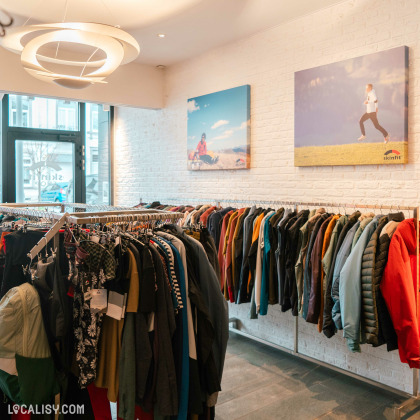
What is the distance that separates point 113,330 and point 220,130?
126 inches

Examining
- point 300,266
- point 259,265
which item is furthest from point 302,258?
point 259,265

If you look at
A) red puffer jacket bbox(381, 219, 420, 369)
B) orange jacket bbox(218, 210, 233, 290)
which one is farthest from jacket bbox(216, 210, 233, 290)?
red puffer jacket bbox(381, 219, 420, 369)

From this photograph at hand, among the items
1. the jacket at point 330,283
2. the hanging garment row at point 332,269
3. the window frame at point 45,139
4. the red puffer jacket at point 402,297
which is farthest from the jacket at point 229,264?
the window frame at point 45,139

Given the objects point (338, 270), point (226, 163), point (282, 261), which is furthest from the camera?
point (226, 163)

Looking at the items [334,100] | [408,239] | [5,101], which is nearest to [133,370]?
[408,239]

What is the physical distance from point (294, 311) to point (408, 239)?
1033 millimetres

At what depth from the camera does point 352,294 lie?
284 centimetres

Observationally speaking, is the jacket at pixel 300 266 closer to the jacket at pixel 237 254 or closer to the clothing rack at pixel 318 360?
the clothing rack at pixel 318 360

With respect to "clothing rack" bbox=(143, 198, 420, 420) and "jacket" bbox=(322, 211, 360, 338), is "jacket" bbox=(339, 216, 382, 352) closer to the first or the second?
"jacket" bbox=(322, 211, 360, 338)

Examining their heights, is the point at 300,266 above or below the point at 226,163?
below

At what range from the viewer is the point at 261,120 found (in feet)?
14.4

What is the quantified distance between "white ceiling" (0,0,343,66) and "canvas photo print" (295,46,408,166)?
625mm

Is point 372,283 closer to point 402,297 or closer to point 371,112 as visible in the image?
point 402,297

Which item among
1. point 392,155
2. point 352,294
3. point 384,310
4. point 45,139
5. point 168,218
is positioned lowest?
point 384,310
